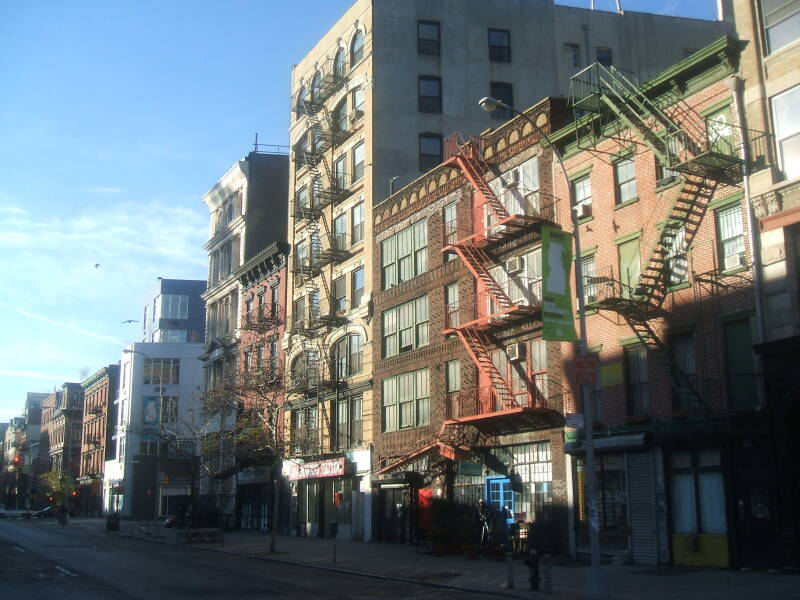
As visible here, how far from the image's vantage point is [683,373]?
24547 millimetres

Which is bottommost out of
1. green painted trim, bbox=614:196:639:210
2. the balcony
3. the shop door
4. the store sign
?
the shop door

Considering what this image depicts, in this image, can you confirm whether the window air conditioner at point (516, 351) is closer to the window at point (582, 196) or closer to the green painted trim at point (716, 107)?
the window at point (582, 196)

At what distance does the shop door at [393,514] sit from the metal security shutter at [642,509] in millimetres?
14249

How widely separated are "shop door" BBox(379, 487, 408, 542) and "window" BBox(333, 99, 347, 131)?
20028mm

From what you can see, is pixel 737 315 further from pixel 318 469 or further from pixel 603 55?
pixel 603 55

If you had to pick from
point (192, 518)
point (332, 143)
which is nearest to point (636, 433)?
point (332, 143)

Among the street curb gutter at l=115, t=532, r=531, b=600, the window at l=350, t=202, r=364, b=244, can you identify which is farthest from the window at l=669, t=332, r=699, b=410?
the window at l=350, t=202, r=364, b=244

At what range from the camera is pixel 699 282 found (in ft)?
81.8

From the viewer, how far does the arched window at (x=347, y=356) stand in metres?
44.5

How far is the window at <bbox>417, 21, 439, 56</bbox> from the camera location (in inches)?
1806

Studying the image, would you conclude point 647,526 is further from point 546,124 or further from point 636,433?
point 546,124

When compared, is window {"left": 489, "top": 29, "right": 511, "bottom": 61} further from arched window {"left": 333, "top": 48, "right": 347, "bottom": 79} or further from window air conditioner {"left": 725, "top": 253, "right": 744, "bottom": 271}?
window air conditioner {"left": 725, "top": 253, "right": 744, "bottom": 271}

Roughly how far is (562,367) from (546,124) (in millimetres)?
8835

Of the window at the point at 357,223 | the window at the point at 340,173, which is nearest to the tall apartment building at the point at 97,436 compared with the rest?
the window at the point at 340,173
